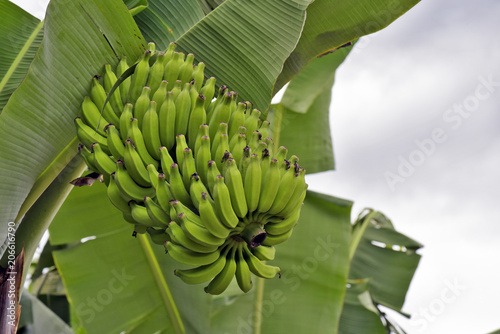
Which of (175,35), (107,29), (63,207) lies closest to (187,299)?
(63,207)

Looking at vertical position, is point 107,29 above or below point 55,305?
above

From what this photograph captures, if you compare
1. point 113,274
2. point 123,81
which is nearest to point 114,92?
point 123,81

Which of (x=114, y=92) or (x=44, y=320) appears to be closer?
(x=114, y=92)

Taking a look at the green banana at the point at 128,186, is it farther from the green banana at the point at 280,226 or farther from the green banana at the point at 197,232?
the green banana at the point at 280,226

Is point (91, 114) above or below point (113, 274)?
above

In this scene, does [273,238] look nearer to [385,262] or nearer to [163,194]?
[163,194]

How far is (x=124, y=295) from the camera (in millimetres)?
2012

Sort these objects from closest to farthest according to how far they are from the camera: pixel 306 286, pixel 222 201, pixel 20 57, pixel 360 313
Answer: pixel 222 201, pixel 20 57, pixel 306 286, pixel 360 313

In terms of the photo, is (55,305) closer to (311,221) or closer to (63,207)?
(63,207)

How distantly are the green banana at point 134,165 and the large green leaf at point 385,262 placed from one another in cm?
207

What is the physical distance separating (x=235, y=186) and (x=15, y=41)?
937 mm

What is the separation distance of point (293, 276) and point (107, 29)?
1438mm

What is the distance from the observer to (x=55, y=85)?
112 centimetres

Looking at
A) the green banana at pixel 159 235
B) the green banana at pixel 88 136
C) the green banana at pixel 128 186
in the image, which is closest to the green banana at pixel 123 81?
the green banana at pixel 88 136
